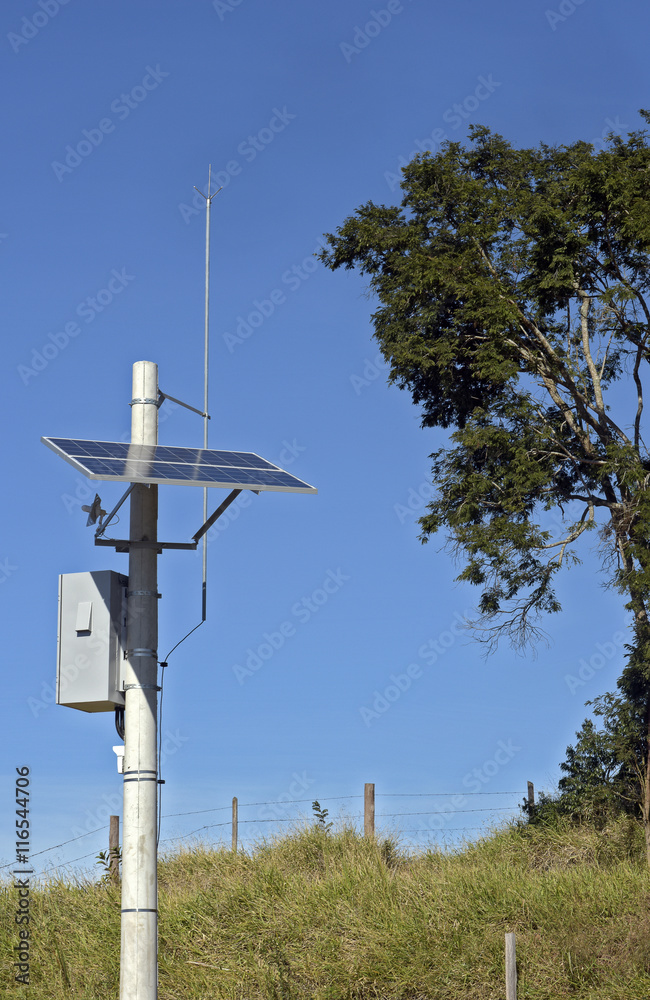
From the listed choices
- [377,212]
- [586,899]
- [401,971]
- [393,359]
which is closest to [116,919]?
[401,971]

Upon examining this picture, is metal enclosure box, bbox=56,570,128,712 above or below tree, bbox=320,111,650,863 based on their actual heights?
below

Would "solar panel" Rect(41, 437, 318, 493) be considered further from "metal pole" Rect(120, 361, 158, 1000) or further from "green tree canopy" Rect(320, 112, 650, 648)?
"green tree canopy" Rect(320, 112, 650, 648)

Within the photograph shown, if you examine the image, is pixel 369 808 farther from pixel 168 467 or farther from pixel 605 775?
pixel 168 467

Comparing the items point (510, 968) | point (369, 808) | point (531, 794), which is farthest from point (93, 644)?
point (531, 794)

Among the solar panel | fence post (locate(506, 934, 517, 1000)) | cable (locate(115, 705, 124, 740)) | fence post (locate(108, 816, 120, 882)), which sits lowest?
fence post (locate(506, 934, 517, 1000))

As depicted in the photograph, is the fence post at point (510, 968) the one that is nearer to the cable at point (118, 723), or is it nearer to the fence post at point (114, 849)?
the cable at point (118, 723)

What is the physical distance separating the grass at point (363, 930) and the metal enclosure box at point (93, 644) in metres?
8.32

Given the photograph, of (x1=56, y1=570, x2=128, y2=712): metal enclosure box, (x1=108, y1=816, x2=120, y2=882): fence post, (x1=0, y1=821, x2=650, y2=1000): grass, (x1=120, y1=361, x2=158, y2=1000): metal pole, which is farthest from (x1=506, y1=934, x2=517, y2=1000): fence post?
(x1=108, y1=816, x2=120, y2=882): fence post

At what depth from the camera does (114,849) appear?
19031 millimetres

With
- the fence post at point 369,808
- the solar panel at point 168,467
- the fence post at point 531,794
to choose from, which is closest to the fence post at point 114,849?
the fence post at point 369,808

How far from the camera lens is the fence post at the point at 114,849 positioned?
18.8 m

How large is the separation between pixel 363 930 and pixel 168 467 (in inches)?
365

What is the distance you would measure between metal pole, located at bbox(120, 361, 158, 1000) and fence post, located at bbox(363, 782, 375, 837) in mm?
12352

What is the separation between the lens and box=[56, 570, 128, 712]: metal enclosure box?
7.01 m
